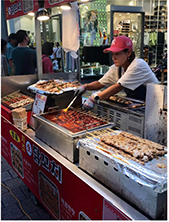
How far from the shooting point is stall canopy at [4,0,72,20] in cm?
334

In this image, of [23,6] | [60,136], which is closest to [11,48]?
[23,6]

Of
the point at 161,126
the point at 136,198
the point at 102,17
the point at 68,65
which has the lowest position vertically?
the point at 136,198

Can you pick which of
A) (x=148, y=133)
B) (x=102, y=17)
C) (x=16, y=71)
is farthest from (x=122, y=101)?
(x=102, y=17)

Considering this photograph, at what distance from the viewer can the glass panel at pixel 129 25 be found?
9.09 m

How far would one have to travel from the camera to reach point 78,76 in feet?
15.6

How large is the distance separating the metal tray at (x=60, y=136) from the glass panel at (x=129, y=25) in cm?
759

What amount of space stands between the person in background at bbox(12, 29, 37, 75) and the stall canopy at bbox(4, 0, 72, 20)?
413 mm

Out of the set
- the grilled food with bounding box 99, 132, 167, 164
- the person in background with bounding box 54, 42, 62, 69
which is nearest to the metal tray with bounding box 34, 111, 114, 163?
the grilled food with bounding box 99, 132, 167, 164

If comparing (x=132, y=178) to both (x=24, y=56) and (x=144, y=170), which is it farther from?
(x=24, y=56)

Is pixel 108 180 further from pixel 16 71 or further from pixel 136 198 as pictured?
pixel 16 71

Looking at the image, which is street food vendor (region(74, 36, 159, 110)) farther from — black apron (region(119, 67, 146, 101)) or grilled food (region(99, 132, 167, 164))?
grilled food (region(99, 132, 167, 164))

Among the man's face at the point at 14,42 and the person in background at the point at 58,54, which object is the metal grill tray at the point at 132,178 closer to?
the man's face at the point at 14,42

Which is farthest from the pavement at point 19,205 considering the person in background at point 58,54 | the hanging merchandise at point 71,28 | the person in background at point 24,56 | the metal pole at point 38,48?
the person in background at point 58,54

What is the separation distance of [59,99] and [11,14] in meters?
2.40
